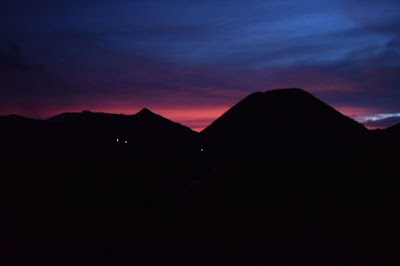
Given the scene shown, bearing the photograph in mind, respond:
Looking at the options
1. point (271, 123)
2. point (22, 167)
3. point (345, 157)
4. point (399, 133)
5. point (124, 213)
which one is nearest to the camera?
point (124, 213)

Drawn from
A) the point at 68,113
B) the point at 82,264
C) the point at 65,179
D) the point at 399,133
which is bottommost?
the point at 82,264

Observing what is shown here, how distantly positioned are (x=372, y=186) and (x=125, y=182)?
497 inches

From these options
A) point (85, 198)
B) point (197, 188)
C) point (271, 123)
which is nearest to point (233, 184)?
point (197, 188)

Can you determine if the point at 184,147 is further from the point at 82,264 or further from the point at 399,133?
A: the point at 82,264

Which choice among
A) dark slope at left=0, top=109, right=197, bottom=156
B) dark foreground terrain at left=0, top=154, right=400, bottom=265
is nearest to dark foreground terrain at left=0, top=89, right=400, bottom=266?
dark foreground terrain at left=0, top=154, right=400, bottom=265

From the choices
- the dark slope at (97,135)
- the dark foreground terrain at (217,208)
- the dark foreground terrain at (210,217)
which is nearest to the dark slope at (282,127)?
the dark foreground terrain at (217,208)

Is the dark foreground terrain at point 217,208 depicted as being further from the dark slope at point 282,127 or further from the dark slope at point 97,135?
the dark slope at point 97,135

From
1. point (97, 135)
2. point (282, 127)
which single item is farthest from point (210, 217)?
point (97, 135)

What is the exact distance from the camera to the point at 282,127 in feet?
116

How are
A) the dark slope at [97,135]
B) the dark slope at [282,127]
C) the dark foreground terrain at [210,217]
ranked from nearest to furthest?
1. the dark foreground terrain at [210,217]
2. the dark slope at [282,127]
3. the dark slope at [97,135]

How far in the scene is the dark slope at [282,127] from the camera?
3130cm

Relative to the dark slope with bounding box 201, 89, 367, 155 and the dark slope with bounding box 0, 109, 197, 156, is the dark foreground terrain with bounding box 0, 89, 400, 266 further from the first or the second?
the dark slope with bounding box 0, 109, 197, 156

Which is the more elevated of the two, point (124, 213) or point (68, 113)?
point (68, 113)

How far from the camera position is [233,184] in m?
18.5
